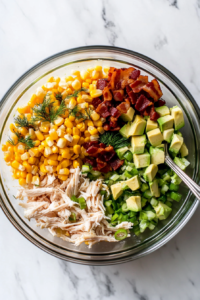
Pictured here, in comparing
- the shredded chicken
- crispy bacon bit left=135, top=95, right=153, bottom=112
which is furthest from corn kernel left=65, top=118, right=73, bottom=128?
crispy bacon bit left=135, top=95, right=153, bottom=112

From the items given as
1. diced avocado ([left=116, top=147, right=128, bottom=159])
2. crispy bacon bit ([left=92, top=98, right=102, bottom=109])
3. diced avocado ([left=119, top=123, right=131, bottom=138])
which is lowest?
diced avocado ([left=116, top=147, right=128, bottom=159])

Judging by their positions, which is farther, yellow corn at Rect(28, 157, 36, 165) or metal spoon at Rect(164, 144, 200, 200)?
yellow corn at Rect(28, 157, 36, 165)

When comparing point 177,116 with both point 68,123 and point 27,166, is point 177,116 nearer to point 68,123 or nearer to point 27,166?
point 68,123

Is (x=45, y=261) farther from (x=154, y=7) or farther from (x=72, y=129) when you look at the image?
(x=154, y=7)

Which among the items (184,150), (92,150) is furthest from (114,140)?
(184,150)

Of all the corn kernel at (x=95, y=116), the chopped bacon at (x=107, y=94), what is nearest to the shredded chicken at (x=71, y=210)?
the corn kernel at (x=95, y=116)

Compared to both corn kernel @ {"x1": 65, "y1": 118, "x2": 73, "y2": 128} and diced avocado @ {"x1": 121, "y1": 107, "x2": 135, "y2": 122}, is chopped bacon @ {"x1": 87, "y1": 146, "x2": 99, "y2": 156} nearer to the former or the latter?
corn kernel @ {"x1": 65, "y1": 118, "x2": 73, "y2": 128}

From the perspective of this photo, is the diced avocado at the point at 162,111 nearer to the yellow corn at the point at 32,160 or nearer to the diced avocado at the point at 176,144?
the diced avocado at the point at 176,144
